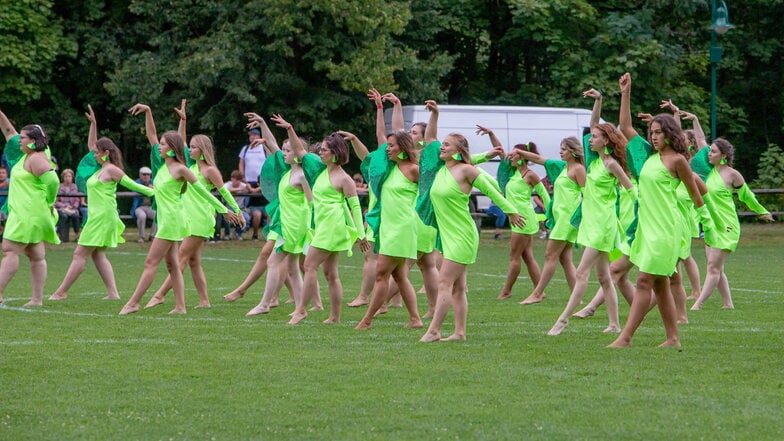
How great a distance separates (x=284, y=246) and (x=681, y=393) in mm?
6153

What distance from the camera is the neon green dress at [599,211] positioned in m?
12.2

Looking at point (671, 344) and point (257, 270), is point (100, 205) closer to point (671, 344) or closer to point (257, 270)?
point (257, 270)

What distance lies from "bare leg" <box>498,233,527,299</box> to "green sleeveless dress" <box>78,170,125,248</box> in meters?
4.58

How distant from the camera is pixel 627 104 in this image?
11039 millimetres

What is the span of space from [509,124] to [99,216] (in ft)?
58.9

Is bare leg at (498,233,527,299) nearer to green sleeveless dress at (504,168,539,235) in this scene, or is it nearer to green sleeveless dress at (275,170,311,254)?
green sleeveless dress at (504,168,539,235)

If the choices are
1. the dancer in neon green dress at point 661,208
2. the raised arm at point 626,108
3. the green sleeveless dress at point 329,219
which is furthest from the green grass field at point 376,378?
the raised arm at point 626,108

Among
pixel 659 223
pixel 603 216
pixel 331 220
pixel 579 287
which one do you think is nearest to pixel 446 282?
pixel 579 287

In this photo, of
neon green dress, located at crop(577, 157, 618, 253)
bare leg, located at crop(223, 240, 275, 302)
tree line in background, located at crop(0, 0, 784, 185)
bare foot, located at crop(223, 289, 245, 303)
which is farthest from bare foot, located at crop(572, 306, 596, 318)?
tree line in background, located at crop(0, 0, 784, 185)

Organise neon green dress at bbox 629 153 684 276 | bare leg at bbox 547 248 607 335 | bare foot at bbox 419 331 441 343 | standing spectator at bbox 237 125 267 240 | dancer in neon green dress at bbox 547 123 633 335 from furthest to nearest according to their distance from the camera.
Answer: standing spectator at bbox 237 125 267 240, dancer in neon green dress at bbox 547 123 633 335, bare leg at bbox 547 248 607 335, bare foot at bbox 419 331 441 343, neon green dress at bbox 629 153 684 276

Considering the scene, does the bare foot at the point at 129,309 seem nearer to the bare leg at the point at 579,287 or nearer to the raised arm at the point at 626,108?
the bare leg at the point at 579,287

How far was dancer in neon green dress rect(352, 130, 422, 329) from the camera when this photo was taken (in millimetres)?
12039

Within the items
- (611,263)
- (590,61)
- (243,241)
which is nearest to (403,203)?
(611,263)

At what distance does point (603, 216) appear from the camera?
1241 cm
